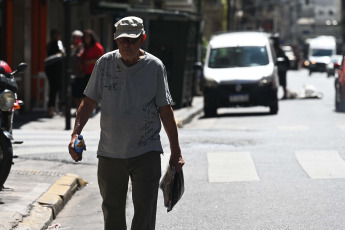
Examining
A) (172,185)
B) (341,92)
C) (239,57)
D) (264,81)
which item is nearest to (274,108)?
(264,81)

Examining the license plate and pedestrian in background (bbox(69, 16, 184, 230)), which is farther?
the license plate

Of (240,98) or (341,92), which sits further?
(341,92)

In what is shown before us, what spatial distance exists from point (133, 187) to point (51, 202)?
2.77m

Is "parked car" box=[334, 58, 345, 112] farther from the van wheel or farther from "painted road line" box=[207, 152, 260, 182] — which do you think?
"painted road line" box=[207, 152, 260, 182]

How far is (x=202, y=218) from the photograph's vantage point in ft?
29.0

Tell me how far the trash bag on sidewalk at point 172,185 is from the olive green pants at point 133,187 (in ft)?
0.23

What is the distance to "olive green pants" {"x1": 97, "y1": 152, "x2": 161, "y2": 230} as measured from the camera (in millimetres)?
6352

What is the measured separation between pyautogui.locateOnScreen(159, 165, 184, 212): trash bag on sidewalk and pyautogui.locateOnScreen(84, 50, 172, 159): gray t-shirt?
0.17 m

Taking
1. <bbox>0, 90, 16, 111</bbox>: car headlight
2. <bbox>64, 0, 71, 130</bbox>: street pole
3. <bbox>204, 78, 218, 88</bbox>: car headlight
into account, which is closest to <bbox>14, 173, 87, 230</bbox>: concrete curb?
<bbox>0, 90, 16, 111</bbox>: car headlight

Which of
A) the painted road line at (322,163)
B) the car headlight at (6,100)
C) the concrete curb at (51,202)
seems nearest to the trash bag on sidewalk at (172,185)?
the concrete curb at (51,202)

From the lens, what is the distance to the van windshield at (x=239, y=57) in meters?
24.0

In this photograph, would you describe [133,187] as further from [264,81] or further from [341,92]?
[341,92]

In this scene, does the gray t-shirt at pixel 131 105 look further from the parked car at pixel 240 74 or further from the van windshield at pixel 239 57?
the van windshield at pixel 239 57

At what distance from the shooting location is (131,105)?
6.30 meters
